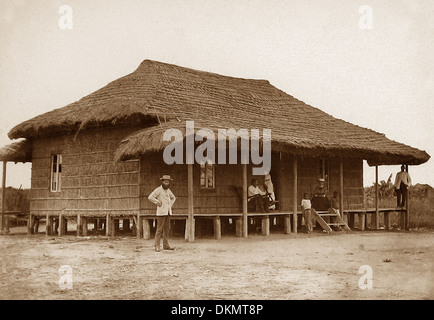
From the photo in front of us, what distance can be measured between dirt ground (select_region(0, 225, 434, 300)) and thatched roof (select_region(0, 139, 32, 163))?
18.9 feet

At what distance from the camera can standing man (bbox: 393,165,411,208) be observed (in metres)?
19.6

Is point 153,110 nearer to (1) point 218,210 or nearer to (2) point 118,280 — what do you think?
(1) point 218,210

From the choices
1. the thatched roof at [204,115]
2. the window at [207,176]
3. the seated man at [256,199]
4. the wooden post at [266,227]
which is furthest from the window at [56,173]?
the wooden post at [266,227]

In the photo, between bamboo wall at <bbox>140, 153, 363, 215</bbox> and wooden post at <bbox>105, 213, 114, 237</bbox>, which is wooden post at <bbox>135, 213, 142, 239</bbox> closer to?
bamboo wall at <bbox>140, 153, 363, 215</bbox>

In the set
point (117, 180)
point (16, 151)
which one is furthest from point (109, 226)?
point (16, 151)

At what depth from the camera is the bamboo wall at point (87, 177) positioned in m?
15.8

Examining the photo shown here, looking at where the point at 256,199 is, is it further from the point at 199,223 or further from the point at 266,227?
the point at 199,223

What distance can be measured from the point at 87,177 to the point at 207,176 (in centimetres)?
366

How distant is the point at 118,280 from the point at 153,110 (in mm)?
7435

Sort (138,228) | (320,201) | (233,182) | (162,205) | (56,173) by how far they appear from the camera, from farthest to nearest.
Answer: (56,173) → (320,201) → (233,182) → (138,228) → (162,205)

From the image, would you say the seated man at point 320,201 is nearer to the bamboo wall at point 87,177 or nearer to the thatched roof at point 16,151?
the bamboo wall at point 87,177

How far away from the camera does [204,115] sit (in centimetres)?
1606

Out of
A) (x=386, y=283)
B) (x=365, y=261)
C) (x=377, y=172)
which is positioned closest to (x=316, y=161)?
(x=377, y=172)

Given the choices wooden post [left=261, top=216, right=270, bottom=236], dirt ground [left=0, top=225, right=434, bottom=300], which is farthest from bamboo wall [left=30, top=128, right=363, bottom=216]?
dirt ground [left=0, top=225, right=434, bottom=300]
